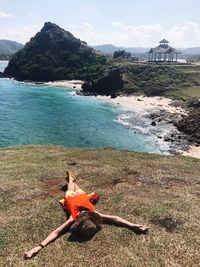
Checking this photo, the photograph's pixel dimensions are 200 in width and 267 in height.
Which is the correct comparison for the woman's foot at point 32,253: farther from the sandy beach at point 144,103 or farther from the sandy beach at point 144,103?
the sandy beach at point 144,103

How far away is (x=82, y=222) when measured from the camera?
1986 cm

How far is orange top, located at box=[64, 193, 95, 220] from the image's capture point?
21.5m

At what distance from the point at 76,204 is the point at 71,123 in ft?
229

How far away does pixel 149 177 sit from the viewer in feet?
98.5

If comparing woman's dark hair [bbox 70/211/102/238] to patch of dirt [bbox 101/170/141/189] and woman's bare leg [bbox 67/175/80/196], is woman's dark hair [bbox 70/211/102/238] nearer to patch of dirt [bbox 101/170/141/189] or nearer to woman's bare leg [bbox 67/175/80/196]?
woman's bare leg [bbox 67/175/80/196]

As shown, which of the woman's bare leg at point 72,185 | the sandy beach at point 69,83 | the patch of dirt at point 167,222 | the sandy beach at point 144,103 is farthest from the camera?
→ the sandy beach at point 69,83

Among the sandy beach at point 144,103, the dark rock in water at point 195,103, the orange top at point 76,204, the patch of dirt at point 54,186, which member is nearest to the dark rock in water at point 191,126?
the sandy beach at point 144,103

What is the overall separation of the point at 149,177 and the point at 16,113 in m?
77.7

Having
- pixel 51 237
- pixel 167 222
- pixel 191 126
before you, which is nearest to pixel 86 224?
pixel 51 237

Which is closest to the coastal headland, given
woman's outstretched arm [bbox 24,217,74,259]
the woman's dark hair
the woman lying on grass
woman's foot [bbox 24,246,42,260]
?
the woman lying on grass

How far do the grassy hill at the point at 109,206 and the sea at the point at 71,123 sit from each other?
3326 cm

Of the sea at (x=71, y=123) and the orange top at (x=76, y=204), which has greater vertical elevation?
the orange top at (x=76, y=204)

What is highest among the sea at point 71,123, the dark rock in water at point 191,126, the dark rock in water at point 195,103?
the dark rock in water at point 195,103

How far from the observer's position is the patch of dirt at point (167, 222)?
2130 centimetres
